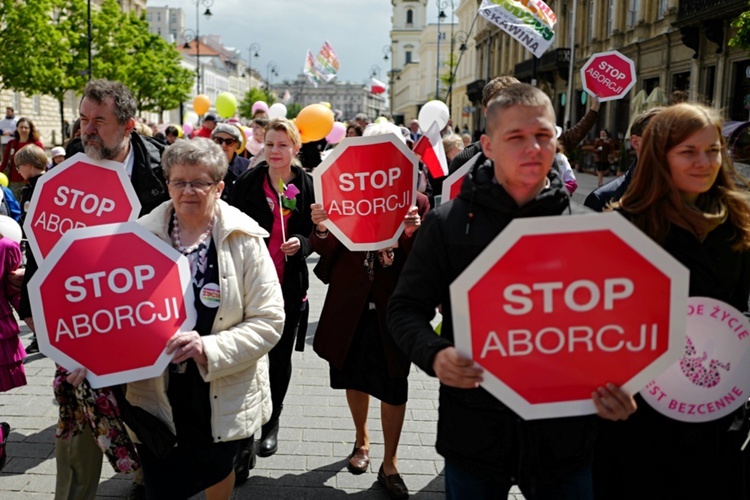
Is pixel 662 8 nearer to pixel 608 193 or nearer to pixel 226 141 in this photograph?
pixel 226 141

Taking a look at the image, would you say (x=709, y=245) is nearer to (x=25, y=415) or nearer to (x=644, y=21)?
A: (x=25, y=415)

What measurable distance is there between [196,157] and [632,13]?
29.6 metres

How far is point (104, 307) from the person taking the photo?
269cm

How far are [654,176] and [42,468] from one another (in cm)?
369

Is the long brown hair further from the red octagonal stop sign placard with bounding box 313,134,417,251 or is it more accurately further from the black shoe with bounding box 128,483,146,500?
the black shoe with bounding box 128,483,146,500

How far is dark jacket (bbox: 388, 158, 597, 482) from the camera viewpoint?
7.50ft

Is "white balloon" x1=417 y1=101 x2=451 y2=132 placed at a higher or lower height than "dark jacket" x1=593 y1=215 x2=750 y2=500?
higher

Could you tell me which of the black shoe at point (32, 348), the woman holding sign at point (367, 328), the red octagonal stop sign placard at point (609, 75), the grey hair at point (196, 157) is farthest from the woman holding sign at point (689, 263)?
the red octagonal stop sign placard at point (609, 75)

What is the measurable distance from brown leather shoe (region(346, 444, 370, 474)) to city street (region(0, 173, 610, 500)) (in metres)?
0.04

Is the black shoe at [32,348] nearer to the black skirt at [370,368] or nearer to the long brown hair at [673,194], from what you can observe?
the black skirt at [370,368]

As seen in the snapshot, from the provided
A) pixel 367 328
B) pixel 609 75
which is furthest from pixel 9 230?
pixel 609 75

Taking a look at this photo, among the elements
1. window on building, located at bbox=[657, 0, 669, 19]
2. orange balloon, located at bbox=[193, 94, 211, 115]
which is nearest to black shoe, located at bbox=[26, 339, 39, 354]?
orange balloon, located at bbox=[193, 94, 211, 115]

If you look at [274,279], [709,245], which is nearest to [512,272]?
[709,245]

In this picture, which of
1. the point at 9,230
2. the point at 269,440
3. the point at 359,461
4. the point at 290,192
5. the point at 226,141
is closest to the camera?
the point at 9,230
